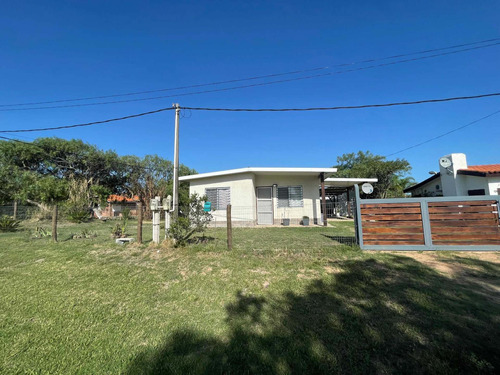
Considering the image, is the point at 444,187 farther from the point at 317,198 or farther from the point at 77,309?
the point at 77,309

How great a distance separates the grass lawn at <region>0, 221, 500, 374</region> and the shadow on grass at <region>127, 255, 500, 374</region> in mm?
12

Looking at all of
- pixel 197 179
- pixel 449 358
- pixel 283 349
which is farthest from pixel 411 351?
pixel 197 179

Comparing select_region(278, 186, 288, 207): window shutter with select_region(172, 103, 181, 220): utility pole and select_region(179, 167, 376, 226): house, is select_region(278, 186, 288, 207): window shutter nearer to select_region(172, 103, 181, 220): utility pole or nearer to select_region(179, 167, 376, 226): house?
select_region(179, 167, 376, 226): house

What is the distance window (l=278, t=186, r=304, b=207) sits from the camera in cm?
1298

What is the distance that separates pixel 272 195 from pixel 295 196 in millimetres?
1372

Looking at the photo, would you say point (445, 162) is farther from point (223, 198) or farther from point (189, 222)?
point (189, 222)

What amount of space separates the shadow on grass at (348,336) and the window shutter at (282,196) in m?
9.43

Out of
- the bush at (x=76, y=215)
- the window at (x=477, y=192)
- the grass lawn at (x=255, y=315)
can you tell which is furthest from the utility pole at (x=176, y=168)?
the window at (x=477, y=192)

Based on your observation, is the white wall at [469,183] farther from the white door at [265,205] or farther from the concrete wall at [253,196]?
the white door at [265,205]

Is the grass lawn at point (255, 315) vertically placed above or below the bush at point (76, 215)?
below

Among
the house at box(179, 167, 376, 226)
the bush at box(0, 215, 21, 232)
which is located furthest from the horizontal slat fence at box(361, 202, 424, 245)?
the bush at box(0, 215, 21, 232)

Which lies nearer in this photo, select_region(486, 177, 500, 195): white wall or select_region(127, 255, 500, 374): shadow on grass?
select_region(127, 255, 500, 374): shadow on grass

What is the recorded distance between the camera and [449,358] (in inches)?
79.1

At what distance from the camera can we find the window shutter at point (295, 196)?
12984mm
